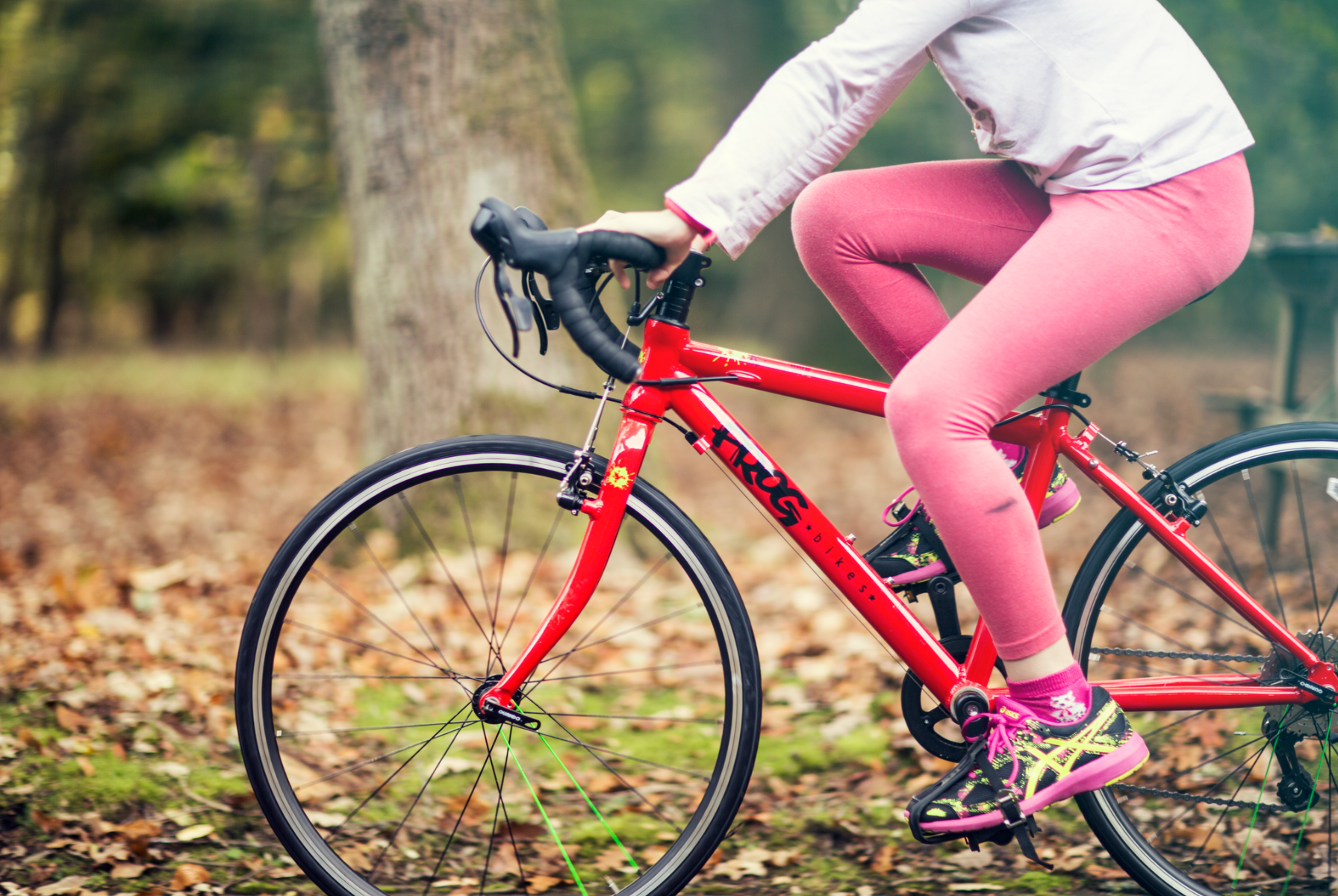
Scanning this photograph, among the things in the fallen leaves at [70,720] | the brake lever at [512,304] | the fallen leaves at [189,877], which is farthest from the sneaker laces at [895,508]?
the fallen leaves at [70,720]

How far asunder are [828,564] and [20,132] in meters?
16.1

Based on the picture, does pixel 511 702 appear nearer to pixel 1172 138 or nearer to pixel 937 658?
pixel 937 658

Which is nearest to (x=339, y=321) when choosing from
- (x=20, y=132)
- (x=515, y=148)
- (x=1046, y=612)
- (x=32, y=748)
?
(x=20, y=132)

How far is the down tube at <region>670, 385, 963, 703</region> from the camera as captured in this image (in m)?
1.92

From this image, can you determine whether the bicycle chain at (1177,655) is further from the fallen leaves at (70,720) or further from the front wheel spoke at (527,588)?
the fallen leaves at (70,720)

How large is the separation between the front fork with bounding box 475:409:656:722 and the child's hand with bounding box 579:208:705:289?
33 cm

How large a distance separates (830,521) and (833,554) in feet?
0.22

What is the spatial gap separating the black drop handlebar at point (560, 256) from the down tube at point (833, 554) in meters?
0.34

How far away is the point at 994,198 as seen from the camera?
6.53 feet

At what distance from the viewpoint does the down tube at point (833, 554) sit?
1.92 meters

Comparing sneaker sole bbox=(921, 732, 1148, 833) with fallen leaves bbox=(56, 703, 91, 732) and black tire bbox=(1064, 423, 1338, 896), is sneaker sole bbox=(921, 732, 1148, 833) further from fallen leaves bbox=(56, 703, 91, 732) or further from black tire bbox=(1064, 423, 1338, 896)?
fallen leaves bbox=(56, 703, 91, 732)

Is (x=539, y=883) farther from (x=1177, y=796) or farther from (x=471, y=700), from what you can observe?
(x=1177, y=796)

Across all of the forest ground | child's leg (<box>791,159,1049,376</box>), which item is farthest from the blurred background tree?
child's leg (<box>791,159,1049,376</box>)

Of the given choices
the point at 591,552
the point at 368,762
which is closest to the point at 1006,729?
the point at 591,552
